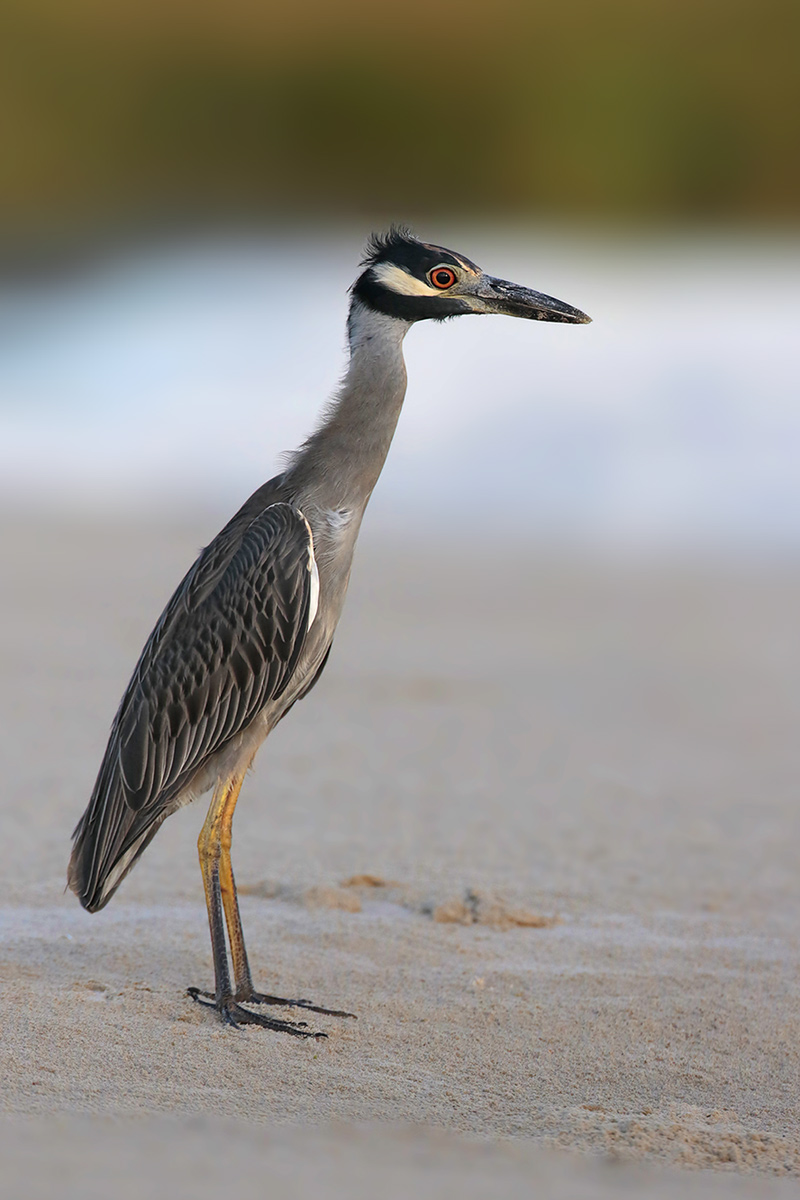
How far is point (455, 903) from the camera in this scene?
17.5 feet

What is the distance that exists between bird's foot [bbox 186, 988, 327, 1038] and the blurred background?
36.3ft

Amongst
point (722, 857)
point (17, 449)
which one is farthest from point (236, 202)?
point (722, 857)

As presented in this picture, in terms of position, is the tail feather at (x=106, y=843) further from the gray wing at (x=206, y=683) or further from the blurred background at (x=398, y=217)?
the blurred background at (x=398, y=217)

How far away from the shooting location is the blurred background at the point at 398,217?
16328 mm

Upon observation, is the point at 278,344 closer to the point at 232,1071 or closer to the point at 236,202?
the point at 236,202

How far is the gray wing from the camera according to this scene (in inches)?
184

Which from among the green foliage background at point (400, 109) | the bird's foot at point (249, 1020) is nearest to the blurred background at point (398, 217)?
the green foliage background at point (400, 109)

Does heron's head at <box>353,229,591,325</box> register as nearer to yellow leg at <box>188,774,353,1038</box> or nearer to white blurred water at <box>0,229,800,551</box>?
yellow leg at <box>188,774,353,1038</box>

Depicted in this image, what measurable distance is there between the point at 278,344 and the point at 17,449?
11.7 ft

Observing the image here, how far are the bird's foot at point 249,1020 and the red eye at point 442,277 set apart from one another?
2210mm

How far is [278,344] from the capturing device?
1811 cm

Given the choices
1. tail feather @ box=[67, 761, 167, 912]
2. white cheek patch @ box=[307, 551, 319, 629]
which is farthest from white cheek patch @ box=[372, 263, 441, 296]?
tail feather @ box=[67, 761, 167, 912]

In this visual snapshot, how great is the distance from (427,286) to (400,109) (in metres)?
17.7

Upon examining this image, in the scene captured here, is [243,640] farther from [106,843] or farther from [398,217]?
[398,217]
